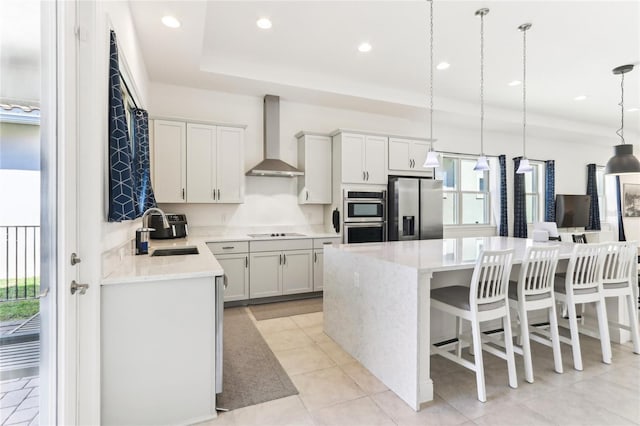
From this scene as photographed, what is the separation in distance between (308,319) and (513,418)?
210 cm

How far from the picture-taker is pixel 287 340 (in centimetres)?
300

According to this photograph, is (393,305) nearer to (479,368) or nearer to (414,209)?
(479,368)

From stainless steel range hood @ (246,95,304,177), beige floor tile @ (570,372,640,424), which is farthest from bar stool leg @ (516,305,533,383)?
stainless steel range hood @ (246,95,304,177)

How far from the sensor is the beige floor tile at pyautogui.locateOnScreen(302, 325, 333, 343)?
118 inches

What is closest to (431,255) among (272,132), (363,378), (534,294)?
(534,294)

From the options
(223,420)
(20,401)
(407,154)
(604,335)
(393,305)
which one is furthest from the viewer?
(407,154)

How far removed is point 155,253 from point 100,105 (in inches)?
55.1

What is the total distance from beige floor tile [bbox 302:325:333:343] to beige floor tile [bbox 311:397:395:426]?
955 millimetres

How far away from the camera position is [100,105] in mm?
1660

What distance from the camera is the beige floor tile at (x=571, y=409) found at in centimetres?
185

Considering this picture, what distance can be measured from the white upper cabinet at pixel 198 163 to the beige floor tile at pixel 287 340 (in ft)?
6.19

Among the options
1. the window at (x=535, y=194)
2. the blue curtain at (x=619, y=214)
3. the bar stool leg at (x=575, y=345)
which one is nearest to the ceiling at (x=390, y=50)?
the window at (x=535, y=194)

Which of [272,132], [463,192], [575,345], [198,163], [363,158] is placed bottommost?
[575,345]

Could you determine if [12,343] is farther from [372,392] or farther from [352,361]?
[352,361]
